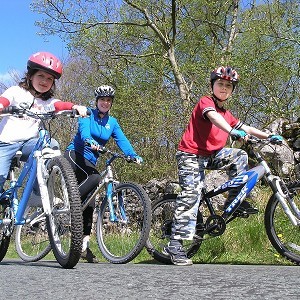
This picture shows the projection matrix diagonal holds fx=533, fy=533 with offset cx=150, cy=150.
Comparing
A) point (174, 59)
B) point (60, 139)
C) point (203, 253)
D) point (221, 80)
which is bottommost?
point (203, 253)

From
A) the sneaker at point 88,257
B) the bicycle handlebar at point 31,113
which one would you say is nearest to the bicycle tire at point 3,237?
the sneaker at point 88,257

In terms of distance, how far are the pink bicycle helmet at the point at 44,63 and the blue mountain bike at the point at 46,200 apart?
0.46 meters

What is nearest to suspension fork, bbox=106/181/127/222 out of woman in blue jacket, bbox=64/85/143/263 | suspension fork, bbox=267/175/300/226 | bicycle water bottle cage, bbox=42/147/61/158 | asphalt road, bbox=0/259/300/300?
woman in blue jacket, bbox=64/85/143/263

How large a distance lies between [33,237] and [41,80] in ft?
6.12

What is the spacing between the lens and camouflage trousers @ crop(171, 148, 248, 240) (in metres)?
5.35

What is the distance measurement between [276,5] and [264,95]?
394 centimetres

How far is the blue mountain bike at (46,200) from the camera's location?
4.31m

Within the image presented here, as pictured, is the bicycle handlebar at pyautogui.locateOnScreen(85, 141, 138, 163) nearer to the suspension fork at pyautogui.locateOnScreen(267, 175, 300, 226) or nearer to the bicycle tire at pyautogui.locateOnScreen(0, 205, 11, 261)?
the bicycle tire at pyautogui.locateOnScreen(0, 205, 11, 261)

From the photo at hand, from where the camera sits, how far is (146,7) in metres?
22.0

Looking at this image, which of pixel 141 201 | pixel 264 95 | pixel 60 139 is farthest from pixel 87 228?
pixel 60 139

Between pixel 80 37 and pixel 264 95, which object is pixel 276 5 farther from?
pixel 80 37

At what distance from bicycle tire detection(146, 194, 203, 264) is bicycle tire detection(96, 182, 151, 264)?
0.19 metres

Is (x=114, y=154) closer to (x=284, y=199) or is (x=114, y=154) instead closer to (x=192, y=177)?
(x=192, y=177)

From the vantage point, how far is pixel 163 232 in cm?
586
